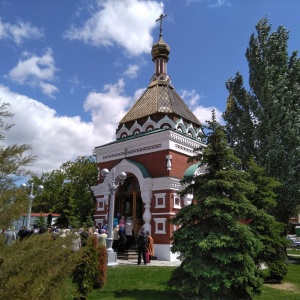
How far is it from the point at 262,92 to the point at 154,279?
32.5ft

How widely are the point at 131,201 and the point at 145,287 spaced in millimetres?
8212

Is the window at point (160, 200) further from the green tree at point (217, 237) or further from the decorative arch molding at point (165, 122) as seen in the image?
the green tree at point (217, 237)

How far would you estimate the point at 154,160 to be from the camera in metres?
15.6

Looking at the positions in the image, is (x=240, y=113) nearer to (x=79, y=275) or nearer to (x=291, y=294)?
(x=291, y=294)

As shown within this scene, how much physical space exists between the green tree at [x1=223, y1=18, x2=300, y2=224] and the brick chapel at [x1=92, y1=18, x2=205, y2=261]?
2380mm

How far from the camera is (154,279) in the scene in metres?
9.30

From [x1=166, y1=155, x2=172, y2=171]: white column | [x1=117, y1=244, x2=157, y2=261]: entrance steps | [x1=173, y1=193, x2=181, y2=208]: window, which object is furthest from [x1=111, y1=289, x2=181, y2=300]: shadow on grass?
[x1=166, y1=155, x2=172, y2=171]: white column

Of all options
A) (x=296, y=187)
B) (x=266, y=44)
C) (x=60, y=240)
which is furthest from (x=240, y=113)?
(x=60, y=240)

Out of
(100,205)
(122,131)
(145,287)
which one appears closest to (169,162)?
(100,205)

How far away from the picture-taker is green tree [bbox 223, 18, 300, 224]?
1420 cm

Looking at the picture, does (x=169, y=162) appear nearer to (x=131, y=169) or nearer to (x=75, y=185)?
(x=131, y=169)

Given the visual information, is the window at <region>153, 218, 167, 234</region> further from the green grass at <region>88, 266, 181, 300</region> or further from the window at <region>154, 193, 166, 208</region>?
the green grass at <region>88, 266, 181, 300</region>

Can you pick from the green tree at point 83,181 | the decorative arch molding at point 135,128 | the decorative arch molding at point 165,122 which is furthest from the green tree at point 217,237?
the green tree at point 83,181

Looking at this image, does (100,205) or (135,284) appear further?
(100,205)
